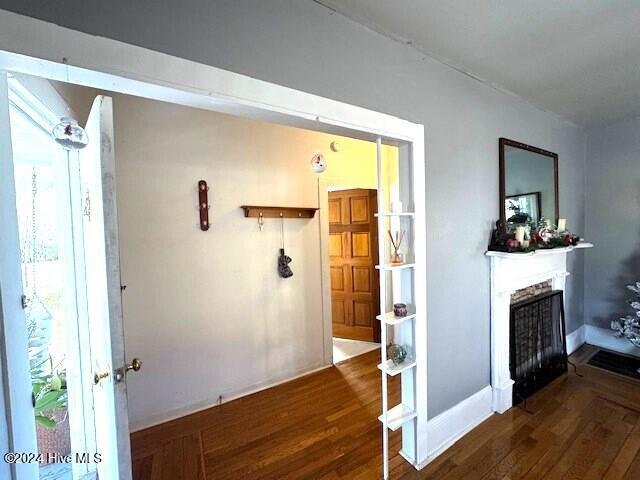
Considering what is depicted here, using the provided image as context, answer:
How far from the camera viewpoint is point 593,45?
184 cm

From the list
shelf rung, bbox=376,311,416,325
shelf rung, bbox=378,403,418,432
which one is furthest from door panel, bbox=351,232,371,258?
shelf rung, bbox=378,403,418,432

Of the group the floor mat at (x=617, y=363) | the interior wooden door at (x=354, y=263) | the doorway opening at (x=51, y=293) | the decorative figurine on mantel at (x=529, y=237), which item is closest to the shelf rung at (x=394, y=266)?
the decorative figurine on mantel at (x=529, y=237)

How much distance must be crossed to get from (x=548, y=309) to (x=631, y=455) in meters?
1.20

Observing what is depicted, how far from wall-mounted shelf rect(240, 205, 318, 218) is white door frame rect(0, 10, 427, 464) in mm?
1316

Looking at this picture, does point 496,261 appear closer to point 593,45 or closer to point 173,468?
point 593,45

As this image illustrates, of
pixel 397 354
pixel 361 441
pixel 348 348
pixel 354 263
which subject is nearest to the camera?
pixel 397 354

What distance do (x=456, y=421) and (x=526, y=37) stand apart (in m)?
2.43

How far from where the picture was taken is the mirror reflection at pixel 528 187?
7.97 feet

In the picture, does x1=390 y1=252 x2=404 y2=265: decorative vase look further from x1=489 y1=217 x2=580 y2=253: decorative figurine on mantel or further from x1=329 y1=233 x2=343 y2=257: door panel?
x1=329 y1=233 x2=343 y2=257: door panel

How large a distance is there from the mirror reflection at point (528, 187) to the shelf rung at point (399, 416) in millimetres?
1630

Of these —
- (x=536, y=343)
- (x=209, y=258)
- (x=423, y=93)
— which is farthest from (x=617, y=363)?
(x=209, y=258)

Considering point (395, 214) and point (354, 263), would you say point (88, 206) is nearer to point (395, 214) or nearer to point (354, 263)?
point (395, 214)

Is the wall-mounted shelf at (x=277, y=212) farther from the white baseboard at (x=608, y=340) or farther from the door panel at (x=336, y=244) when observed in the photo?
the white baseboard at (x=608, y=340)

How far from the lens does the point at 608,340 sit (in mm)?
3473
